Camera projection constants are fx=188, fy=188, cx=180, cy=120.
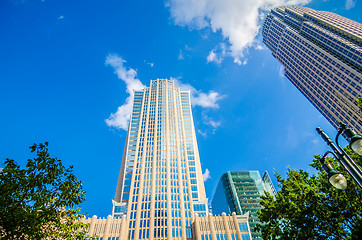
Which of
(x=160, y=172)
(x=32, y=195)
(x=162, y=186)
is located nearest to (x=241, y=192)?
(x=160, y=172)

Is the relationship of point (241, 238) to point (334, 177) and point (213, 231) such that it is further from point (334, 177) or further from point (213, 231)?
point (334, 177)

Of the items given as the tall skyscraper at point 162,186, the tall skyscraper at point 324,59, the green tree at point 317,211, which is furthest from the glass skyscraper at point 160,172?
the tall skyscraper at point 324,59

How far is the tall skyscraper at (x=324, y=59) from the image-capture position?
276 feet

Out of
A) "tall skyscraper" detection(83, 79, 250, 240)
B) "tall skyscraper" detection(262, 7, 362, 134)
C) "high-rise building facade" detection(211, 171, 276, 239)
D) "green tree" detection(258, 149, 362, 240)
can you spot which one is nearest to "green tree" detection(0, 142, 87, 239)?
"green tree" detection(258, 149, 362, 240)

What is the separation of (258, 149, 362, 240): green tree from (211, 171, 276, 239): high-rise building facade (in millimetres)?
100734

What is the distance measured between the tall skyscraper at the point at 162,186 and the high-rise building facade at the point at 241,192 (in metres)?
50.7

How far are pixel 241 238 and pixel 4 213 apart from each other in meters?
58.0

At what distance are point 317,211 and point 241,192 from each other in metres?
Result: 112

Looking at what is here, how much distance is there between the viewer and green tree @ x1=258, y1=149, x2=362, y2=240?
17.4 m

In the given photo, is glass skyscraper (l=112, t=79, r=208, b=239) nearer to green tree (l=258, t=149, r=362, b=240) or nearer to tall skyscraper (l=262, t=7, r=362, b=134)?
green tree (l=258, t=149, r=362, b=240)

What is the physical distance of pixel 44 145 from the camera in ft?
44.1

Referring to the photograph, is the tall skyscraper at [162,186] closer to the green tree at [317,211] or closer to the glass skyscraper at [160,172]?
the glass skyscraper at [160,172]

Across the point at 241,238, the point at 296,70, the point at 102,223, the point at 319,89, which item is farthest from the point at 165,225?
the point at 296,70

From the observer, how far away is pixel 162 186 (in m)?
70.9
